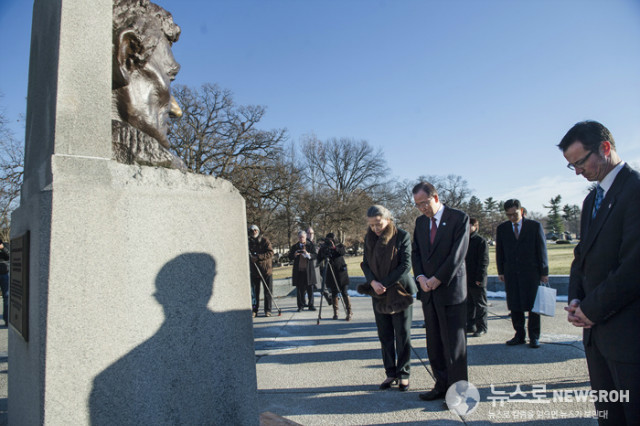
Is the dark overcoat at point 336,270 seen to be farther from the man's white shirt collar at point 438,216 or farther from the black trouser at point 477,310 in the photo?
the man's white shirt collar at point 438,216

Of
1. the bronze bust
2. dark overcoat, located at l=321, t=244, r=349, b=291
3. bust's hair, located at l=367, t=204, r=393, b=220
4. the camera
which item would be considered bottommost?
dark overcoat, located at l=321, t=244, r=349, b=291

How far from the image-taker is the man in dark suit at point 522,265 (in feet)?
17.6

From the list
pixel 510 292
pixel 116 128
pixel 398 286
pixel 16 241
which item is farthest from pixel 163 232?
pixel 510 292

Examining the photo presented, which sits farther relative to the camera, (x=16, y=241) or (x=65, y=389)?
(x=16, y=241)

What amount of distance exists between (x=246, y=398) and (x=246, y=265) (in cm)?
81

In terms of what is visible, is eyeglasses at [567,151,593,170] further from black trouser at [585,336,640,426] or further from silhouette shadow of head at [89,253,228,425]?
silhouette shadow of head at [89,253,228,425]

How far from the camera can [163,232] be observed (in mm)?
2160

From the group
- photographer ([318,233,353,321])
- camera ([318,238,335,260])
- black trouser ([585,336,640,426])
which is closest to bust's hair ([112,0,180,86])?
black trouser ([585,336,640,426])

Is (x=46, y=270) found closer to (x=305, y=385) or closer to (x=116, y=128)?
(x=116, y=128)

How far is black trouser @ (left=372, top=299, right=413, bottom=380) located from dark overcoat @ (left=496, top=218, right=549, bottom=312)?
240 cm

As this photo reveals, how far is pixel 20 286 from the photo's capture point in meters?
2.22

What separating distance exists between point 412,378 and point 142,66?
400cm

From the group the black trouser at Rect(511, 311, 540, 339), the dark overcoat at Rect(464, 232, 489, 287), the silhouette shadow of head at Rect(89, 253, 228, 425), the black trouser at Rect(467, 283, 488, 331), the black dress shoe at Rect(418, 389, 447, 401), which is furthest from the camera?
the dark overcoat at Rect(464, 232, 489, 287)

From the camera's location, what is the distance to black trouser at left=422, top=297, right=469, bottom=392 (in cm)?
338
